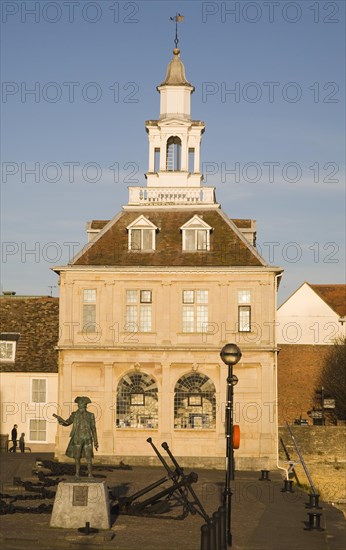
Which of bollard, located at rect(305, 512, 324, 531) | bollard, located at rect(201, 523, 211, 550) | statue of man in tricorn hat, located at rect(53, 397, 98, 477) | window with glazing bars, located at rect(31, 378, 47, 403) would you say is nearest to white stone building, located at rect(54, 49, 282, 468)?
window with glazing bars, located at rect(31, 378, 47, 403)

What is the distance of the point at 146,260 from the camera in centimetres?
4591

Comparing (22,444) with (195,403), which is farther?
(22,444)

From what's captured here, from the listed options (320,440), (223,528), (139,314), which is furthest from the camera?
(320,440)

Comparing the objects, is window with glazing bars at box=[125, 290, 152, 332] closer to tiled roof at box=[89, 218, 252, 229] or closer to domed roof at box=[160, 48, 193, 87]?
tiled roof at box=[89, 218, 252, 229]

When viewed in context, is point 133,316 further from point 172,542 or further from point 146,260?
point 172,542

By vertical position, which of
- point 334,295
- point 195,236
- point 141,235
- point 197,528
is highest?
point 334,295

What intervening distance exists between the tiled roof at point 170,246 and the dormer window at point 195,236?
298 mm

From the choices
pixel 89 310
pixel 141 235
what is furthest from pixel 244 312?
pixel 89 310

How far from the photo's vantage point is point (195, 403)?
44.4 meters

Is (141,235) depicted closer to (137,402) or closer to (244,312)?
(244,312)

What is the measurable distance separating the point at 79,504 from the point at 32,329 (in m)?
30.7

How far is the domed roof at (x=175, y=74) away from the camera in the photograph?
50.2 m

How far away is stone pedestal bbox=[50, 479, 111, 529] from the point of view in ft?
81.6

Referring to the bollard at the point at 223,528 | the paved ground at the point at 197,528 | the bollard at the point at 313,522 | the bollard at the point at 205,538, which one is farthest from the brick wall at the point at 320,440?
the bollard at the point at 205,538
